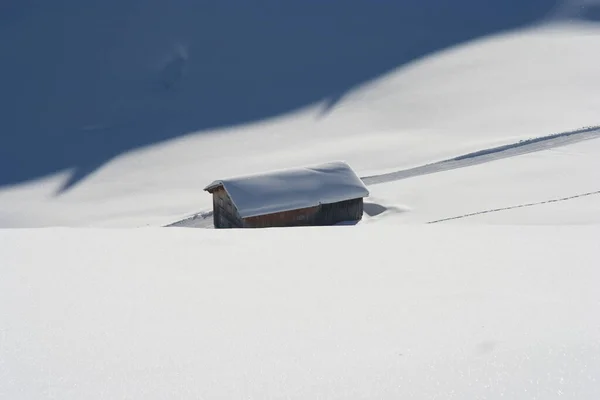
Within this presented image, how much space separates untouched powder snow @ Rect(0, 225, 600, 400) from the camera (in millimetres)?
2869

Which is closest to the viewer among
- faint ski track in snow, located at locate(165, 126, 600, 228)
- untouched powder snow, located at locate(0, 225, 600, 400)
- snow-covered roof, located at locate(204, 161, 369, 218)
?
untouched powder snow, located at locate(0, 225, 600, 400)

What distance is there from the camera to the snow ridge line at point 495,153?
26016mm

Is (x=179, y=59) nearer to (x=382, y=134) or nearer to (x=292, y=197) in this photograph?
(x=382, y=134)

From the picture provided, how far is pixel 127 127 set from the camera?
35281mm

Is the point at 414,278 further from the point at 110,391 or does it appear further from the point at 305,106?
the point at 305,106

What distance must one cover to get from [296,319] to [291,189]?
47.6ft

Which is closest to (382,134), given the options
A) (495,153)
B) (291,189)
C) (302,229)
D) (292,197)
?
(495,153)

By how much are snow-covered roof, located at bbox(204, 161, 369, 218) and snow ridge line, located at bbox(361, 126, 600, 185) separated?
6489 mm

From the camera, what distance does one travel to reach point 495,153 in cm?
2752

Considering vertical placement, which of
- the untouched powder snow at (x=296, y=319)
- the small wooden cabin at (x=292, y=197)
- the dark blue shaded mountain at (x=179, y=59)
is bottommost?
the small wooden cabin at (x=292, y=197)

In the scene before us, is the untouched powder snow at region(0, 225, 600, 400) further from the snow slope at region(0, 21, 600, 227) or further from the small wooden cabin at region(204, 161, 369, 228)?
the snow slope at region(0, 21, 600, 227)

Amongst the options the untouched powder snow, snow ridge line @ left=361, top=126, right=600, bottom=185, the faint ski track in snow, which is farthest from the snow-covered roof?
the untouched powder snow

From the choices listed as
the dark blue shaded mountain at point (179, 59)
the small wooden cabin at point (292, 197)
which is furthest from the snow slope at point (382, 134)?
the small wooden cabin at point (292, 197)

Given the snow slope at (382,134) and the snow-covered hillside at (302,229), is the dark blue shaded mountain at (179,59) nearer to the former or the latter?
the snow-covered hillside at (302,229)
